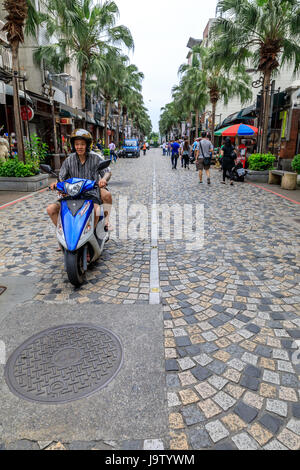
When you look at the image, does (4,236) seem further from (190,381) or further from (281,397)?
(281,397)

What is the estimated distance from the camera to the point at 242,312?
11.2 feet

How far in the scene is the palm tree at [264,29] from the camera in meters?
13.7

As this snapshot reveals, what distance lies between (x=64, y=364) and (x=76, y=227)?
1719 millimetres

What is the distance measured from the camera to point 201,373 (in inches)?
99.0

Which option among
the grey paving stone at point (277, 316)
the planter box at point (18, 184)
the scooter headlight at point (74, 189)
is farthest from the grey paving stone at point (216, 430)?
the planter box at point (18, 184)

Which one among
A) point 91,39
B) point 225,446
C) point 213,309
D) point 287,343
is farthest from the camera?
point 91,39

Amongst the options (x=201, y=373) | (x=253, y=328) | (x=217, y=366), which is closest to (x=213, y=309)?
(x=253, y=328)

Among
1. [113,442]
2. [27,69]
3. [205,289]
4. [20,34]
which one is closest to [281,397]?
[113,442]

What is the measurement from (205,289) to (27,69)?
74.9ft

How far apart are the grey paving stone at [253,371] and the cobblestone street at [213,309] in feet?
0.04

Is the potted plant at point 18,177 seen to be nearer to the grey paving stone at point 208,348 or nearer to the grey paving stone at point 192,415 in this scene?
the grey paving stone at point 208,348

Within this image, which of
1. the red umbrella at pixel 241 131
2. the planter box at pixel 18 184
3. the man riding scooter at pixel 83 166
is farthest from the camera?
the red umbrella at pixel 241 131

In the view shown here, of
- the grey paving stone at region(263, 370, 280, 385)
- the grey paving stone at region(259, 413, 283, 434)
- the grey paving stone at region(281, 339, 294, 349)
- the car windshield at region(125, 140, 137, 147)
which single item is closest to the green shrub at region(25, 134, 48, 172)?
the grey paving stone at region(281, 339, 294, 349)

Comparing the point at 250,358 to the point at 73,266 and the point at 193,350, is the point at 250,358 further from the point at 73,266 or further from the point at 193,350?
the point at 73,266
